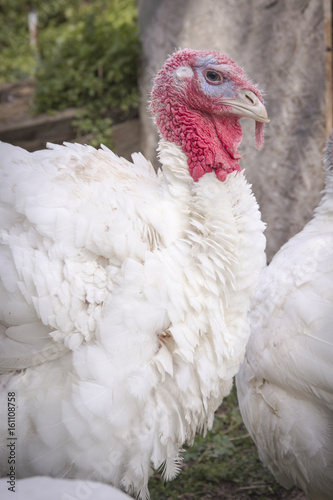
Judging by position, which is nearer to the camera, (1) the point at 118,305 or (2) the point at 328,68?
(1) the point at 118,305

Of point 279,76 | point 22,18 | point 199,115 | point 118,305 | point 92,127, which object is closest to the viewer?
point 118,305

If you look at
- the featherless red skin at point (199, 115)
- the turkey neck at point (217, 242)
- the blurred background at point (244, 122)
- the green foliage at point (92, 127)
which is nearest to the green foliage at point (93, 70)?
the blurred background at point (244, 122)

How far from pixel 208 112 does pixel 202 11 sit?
2395 millimetres

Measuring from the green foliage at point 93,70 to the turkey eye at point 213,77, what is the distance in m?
2.87

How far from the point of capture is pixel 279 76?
452 cm

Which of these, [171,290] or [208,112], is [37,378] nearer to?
[171,290]

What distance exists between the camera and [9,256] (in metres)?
2.39

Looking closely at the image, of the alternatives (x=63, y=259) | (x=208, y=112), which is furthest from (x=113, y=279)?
(x=208, y=112)

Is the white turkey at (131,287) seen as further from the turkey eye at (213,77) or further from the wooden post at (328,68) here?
the wooden post at (328,68)

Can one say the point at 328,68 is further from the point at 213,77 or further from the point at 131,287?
the point at 131,287

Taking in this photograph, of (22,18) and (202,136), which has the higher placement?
(202,136)

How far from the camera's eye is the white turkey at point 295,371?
2596 mm

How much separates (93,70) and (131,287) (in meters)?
3.64

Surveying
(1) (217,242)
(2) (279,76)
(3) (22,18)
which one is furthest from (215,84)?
(3) (22,18)
